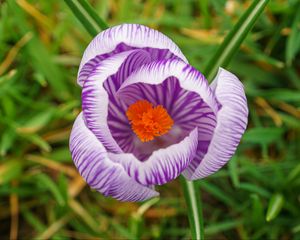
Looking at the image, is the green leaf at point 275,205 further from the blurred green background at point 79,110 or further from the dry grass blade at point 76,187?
the dry grass blade at point 76,187

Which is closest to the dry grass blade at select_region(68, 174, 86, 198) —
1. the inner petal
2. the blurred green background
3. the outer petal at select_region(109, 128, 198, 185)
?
the blurred green background

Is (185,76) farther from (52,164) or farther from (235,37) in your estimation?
(52,164)

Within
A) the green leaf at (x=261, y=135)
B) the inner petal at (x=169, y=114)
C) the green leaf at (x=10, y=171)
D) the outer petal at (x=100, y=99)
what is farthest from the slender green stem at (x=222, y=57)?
the green leaf at (x=10, y=171)

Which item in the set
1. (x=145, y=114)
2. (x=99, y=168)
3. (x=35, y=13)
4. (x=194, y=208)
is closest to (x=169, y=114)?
(x=145, y=114)

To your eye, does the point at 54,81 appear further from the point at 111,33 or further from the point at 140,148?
the point at 111,33

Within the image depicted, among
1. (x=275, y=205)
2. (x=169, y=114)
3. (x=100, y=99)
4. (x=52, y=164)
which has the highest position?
(x=100, y=99)

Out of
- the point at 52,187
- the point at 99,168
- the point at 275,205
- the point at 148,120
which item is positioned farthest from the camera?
the point at 52,187
